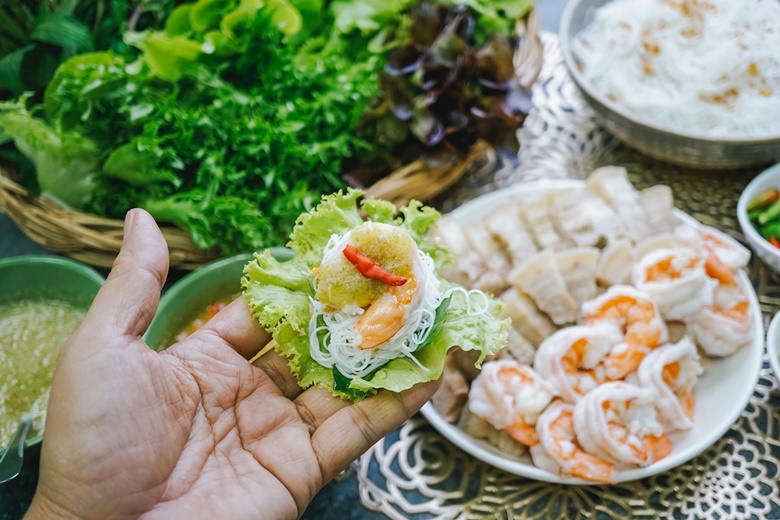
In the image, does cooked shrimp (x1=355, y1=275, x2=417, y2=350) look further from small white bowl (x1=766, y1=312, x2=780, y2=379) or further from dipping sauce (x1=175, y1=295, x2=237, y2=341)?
small white bowl (x1=766, y1=312, x2=780, y2=379)

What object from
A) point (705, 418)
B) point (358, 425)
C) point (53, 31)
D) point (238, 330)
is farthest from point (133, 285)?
point (705, 418)

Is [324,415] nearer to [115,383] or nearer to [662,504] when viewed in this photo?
[115,383]

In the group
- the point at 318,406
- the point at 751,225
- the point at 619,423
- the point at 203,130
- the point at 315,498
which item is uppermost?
the point at 203,130

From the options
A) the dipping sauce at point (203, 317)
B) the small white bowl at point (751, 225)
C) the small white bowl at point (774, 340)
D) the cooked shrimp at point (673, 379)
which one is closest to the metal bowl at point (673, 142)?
the small white bowl at point (751, 225)

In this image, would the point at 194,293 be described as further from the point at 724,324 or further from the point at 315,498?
the point at 724,324

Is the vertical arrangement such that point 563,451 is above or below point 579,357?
Result: below

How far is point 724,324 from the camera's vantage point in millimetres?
2709

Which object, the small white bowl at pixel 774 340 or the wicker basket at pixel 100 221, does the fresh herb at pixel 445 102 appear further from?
the small white bowl at pixel 774 340

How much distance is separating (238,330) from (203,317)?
58cm

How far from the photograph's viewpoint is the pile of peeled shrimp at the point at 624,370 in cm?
245

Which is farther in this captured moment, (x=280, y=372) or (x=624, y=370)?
(x=624, y=370)

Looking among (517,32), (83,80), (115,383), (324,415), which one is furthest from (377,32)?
(115,383)

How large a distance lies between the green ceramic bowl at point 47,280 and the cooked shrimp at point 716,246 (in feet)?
8.24

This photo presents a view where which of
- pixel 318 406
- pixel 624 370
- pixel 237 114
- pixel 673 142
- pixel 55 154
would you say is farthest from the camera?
→ pixel 673 142
